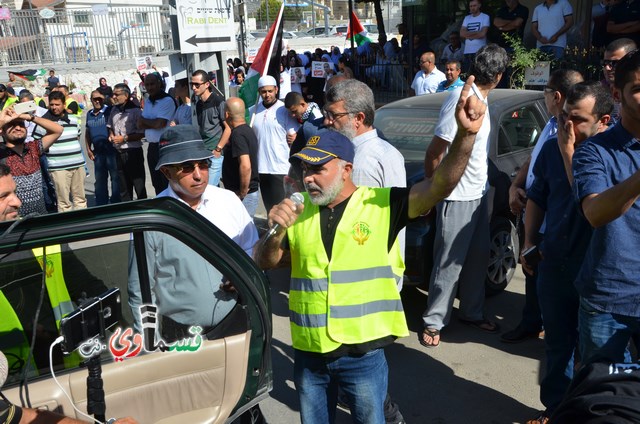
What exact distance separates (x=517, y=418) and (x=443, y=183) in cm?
205

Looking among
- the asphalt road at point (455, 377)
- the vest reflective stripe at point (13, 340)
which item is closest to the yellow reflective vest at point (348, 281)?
the vest reflective stripe at point (13, 340)

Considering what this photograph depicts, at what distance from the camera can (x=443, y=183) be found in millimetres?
2551

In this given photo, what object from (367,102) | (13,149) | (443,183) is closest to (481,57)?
(367,102)

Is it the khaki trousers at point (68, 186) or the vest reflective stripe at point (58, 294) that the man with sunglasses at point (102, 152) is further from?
the vest reflective stripe at point (58, 294)

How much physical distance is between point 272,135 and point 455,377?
3.21 metres

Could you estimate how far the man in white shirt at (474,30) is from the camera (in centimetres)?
1097

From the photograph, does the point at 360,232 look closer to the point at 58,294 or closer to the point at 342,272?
the point at 342,272

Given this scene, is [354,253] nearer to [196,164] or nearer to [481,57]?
[196,164]

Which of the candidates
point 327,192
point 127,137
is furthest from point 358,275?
point 127,137

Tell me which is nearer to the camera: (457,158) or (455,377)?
(457,158)

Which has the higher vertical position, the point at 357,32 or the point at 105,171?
the point at 357,32

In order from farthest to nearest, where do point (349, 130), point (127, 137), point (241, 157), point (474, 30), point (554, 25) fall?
1. point (474, 30)
2. point (554, 25)
3. point (127, 137)
4. point (241, 157)
5. point (349, 130)

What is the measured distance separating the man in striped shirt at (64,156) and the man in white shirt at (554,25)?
7.12 meters

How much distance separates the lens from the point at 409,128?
596 centimetres
